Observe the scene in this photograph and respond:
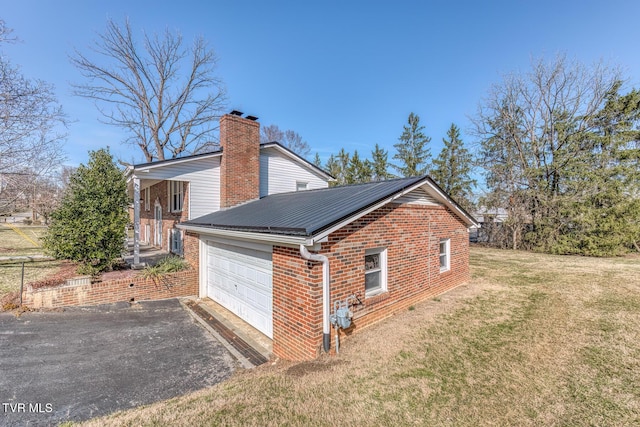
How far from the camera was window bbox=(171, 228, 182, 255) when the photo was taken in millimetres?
12727

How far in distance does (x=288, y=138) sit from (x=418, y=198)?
30.2m

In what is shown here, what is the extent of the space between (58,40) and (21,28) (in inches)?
54.5

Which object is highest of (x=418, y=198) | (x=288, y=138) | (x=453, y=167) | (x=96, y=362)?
(x=288, y=138)

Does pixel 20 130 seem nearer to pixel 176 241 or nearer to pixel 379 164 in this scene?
pixel 176 241

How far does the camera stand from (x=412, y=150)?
3284 centimetres

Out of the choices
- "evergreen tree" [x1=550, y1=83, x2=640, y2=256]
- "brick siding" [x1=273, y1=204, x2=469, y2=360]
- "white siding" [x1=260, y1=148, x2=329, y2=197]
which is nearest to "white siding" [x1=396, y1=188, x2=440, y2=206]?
"brick siding" [x1=273, y1=204, x2=469, y2=360]

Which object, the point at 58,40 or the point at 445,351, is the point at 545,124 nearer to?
the point at 445,351

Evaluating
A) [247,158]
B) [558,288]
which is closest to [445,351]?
[558,288]

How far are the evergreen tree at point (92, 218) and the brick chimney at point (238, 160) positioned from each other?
354 cm

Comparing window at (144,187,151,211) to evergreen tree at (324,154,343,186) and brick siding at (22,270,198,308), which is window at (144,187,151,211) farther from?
evergreen tree at (324,154,343,186)

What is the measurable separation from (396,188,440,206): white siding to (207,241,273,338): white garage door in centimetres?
374

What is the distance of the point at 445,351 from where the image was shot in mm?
5250

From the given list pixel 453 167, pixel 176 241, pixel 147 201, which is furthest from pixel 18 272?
pixel 453 167

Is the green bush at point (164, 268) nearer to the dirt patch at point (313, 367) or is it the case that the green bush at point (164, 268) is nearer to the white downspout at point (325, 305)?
the dirt patch at point (313, 367)
